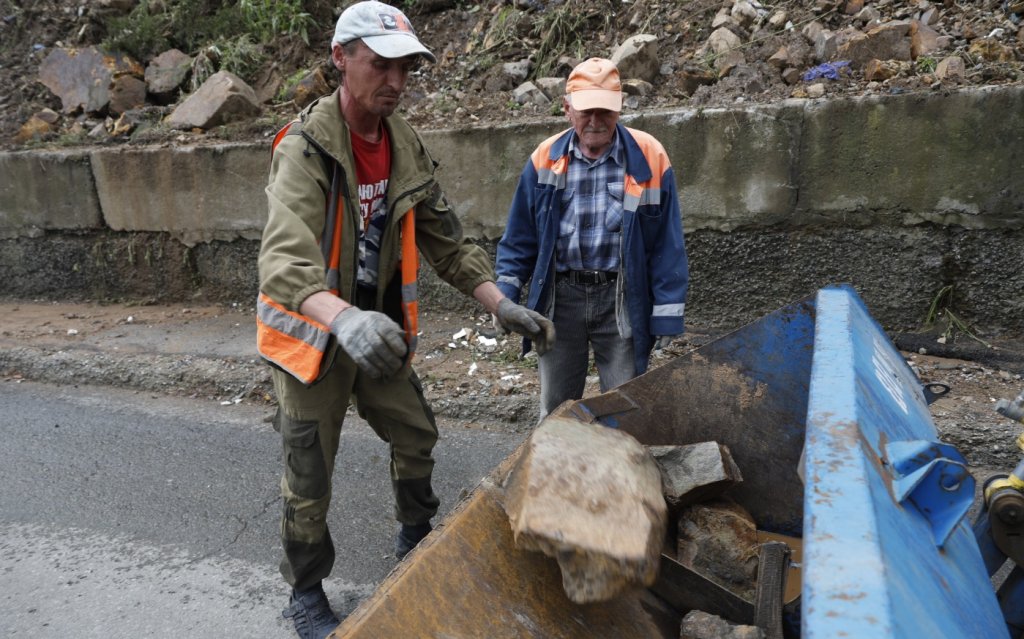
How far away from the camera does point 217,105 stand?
233 inches

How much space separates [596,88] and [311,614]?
204 cm

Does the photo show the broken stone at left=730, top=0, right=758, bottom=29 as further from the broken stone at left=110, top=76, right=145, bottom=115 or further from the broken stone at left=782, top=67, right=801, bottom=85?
the broken stone at left=110, top=76, right=145, bottom=115

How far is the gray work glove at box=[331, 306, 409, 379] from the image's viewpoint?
1.81 m

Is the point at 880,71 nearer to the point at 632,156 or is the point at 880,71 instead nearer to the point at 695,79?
the point at 695,79

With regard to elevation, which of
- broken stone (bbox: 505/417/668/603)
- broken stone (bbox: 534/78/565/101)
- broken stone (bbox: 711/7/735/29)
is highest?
broken stone (bbox: 711/7/735/29)

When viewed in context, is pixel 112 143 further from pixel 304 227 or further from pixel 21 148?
pixel 304 227

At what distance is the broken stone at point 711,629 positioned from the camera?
1.53 m

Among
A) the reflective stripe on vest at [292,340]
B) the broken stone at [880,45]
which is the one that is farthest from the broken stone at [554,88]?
the reflective stripe on vest at [292,340]

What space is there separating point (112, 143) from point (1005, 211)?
630 centimetres

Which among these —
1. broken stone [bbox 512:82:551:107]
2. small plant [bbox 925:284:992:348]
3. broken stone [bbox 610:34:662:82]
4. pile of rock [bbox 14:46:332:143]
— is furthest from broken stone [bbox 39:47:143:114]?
small plant [bbox 925:284:992:348]

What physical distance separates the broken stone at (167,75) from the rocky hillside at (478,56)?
1cm

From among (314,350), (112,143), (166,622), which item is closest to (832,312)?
(314,350)

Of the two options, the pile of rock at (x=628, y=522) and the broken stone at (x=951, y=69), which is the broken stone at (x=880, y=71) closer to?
the broken stone at (x=951, y=69)

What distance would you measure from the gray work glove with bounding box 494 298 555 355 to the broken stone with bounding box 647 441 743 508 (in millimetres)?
517
